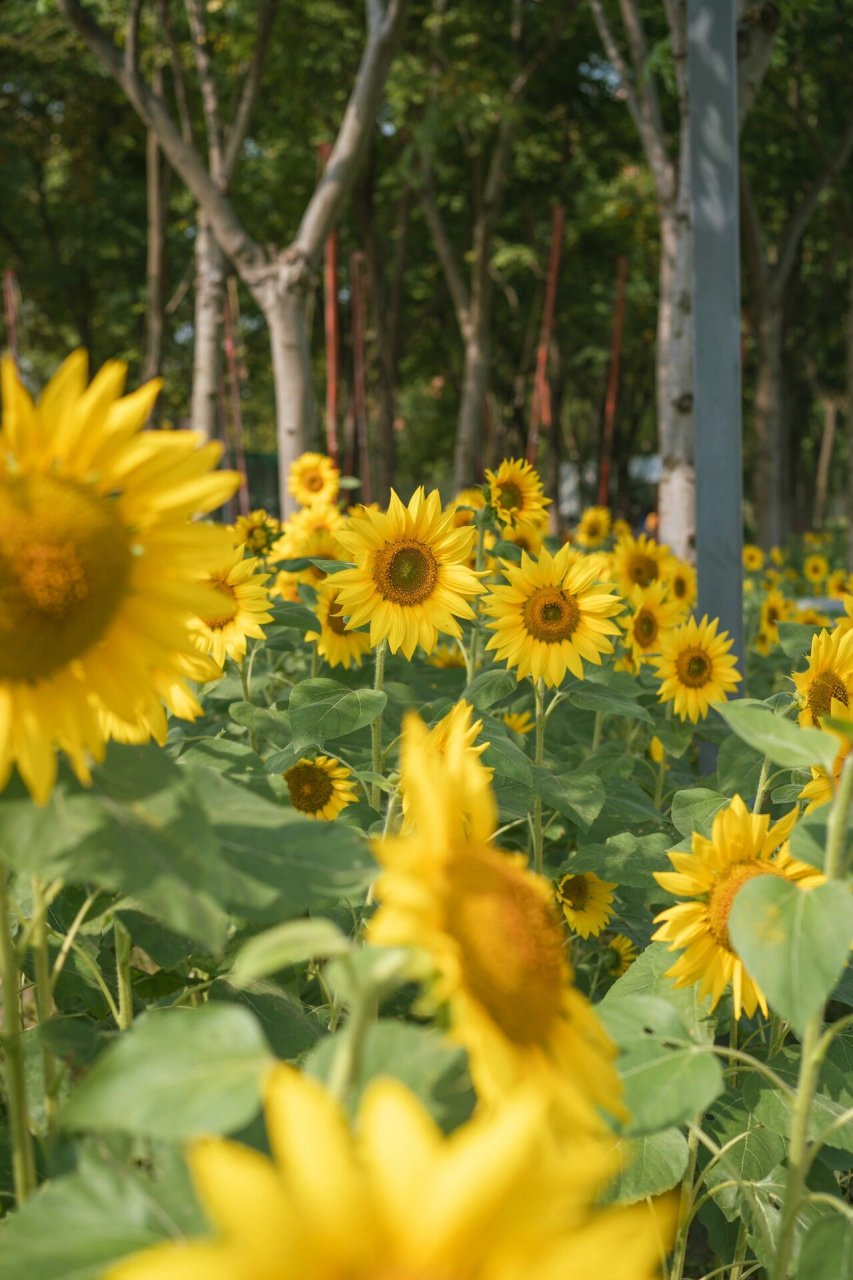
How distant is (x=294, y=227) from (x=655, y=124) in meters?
7.43

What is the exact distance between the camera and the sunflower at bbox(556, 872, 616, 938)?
8.65ft

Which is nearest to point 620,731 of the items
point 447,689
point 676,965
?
point 447,689

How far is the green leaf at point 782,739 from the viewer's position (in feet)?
3.74

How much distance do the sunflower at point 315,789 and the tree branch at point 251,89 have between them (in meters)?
7.40

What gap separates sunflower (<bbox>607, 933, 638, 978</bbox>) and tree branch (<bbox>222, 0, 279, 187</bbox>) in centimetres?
759

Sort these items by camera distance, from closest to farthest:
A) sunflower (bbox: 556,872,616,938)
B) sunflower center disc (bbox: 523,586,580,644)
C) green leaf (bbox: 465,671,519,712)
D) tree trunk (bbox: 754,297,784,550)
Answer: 1. green leaf (bbox: 465,671,519,712)
2. sunflower (bbox: 556,872,616,938)
3. sunflower center disc (bbox: 523,586,580,644)
4. tree trunk (bbox: 754,297,784,550)

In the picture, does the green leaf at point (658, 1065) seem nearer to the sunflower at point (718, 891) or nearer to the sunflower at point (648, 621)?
the sunflower at point (718, 891)

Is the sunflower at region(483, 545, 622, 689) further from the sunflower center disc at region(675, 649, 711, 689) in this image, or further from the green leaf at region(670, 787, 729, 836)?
the sunflower center disc at region(675, 649, 711, 689)

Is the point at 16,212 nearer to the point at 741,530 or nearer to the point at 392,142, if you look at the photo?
the point at 392,142

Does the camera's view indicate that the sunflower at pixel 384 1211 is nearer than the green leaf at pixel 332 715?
Yes

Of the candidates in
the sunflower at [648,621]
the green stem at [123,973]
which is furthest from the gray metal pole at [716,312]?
the green stem at [123,973]

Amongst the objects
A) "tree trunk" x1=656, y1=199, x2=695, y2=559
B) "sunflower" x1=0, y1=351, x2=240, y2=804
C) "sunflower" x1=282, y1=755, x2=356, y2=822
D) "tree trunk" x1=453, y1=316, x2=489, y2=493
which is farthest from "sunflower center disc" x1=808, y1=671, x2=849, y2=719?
"tree trunk" x1=453, y1=316, x2=489, y2=493

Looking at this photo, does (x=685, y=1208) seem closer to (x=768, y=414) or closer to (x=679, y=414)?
(x=679, y=414)

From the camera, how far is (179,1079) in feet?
2.83
